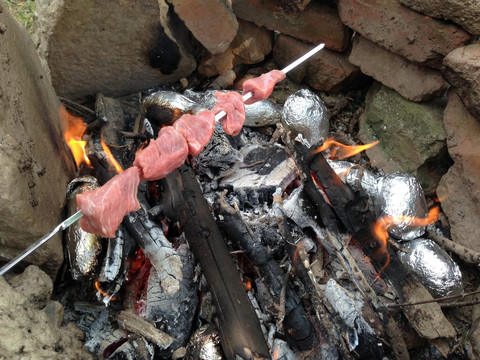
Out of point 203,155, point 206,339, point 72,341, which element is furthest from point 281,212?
point 72,341

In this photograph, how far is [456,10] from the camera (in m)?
2.68

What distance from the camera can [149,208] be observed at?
2865 mm

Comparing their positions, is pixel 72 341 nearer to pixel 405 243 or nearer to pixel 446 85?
pixel 405 243

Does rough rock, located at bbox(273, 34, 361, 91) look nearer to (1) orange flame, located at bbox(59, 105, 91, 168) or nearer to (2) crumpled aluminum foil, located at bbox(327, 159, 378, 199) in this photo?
(2) crumpled aluminum foil, located at bbox(327, 159, 378, 199)

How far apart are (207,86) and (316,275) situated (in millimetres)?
2076

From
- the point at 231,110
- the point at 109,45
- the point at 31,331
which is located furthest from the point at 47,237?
the point at 109,45

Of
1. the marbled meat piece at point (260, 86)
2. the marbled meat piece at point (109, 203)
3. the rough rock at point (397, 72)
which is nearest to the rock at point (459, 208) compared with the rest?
the rough rock at point (397, 72)

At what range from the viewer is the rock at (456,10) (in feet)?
8.59

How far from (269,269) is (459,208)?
4.94ft

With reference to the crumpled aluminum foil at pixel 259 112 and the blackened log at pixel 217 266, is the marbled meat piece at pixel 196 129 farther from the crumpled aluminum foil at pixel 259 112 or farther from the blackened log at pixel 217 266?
the crumpled aluminum foil at pixel 259 112

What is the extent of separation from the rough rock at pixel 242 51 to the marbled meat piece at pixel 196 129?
1612mm

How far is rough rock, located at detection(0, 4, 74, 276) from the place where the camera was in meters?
2.16

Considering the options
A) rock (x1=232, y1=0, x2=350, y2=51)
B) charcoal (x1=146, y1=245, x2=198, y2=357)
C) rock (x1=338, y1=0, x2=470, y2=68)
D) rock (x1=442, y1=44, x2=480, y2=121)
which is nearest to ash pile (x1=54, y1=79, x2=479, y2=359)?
charcoal (x1=146, y1=245, x2=198, y2=357)

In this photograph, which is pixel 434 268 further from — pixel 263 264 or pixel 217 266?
pixel 217 266
